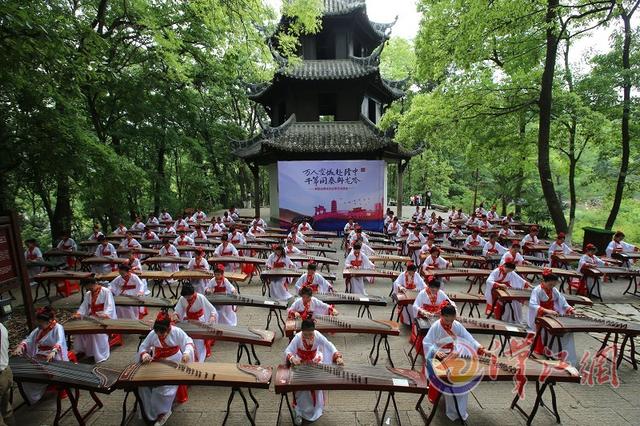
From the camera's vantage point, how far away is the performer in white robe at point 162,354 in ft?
15.8

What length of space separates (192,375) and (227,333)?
4.00ft

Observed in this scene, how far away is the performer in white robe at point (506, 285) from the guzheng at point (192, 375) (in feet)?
19.4

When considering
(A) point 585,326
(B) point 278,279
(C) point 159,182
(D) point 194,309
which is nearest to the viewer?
A: (A) point 585,326

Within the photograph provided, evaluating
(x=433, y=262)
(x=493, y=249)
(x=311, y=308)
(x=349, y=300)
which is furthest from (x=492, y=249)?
(x=311, y=308)

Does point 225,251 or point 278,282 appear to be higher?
point 225,251

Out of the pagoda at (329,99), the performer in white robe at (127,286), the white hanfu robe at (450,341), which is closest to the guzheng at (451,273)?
the white hanfu robe at (450,341)

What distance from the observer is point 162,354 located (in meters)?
5.14

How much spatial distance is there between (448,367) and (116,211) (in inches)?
657

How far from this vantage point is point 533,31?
1371cm

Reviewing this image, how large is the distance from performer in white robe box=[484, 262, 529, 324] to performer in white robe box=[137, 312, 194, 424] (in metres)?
6.64

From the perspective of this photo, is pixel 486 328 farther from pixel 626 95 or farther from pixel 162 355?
pixel 626 95

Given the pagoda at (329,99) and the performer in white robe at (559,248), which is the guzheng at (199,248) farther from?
the performer in white robe at (559,248)

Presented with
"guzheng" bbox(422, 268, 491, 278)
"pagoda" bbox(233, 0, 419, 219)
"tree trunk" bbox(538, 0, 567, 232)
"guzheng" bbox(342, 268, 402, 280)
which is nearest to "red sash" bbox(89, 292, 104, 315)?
"guzheng" bbox(342, 268, 402, 280)

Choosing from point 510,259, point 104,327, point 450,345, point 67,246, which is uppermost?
point 67,246
